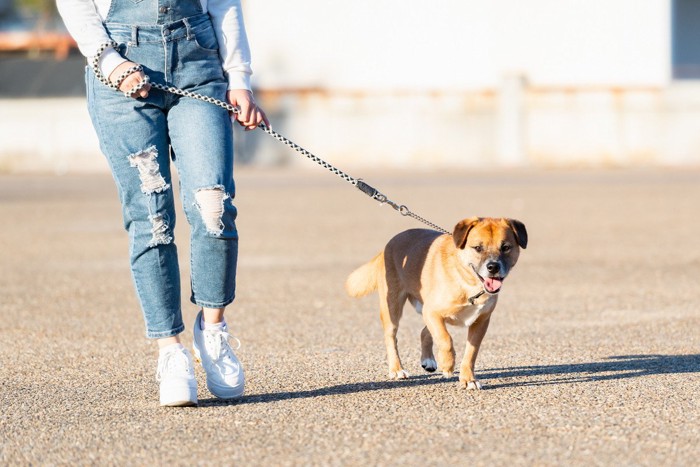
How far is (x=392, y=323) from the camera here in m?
5.63

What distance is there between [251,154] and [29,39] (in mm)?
9612

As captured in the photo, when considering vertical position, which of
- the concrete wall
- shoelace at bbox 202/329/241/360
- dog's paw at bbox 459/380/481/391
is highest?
shoelace at bbox 202/329/241/360

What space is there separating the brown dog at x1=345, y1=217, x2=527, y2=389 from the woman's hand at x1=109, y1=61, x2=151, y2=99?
1442 millimetres

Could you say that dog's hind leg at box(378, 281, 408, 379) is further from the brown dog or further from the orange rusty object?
the orange rusty object

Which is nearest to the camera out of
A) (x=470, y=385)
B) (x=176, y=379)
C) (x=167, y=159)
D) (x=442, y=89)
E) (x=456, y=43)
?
(x=176, y=379)

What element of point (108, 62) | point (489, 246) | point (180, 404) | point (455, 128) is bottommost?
point (455, 128)

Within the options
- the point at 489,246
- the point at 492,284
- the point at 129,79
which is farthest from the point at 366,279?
the point at 129,79

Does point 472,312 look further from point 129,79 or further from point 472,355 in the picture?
point 129,79

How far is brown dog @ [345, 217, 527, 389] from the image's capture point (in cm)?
515

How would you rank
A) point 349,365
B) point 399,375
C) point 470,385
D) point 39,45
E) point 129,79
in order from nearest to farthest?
point 129,79 → point 470,385 → point 399,375 → point 349,365 → point 39,45

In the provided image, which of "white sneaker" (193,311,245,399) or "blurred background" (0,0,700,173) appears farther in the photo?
"blurred background" (0,0,700,173)

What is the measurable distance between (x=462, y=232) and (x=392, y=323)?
24.0 inches

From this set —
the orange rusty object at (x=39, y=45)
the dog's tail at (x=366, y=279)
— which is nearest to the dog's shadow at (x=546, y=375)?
the dog's tail at (x=366, y=279)

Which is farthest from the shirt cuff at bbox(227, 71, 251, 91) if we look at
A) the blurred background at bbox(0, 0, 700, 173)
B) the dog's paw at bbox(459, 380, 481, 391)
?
the blurred background at bbox(0, 0, 700, 173)
